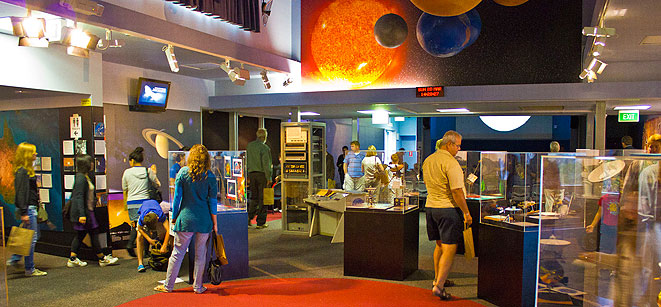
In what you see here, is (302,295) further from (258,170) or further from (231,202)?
(258,170)

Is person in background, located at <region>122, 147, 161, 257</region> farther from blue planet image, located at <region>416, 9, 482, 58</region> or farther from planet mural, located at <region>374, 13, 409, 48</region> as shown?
blue planet image, located at <region>416, 9, 482, 58</region>

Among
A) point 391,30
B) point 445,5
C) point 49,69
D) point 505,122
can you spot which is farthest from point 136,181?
point 505,122

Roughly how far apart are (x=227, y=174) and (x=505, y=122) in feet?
31.4

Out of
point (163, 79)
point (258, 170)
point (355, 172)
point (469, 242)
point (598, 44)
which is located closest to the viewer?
point (598, 44)

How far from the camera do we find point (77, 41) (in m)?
4.88

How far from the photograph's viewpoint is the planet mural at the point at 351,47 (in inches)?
336

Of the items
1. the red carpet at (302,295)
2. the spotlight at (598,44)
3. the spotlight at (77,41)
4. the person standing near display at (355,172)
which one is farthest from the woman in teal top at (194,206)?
the spotlight at (598,44)

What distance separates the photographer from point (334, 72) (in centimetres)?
890

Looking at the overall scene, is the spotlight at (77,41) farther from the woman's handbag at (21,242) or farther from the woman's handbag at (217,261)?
the woman's handbag at (217,261)

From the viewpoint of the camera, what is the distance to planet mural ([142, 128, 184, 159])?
812 centimetres

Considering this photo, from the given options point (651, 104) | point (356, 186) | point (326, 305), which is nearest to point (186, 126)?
point (356, 186)

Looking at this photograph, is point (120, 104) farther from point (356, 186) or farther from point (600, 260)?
point (600, 260)

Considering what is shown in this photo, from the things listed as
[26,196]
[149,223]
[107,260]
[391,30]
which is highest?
[391,30]

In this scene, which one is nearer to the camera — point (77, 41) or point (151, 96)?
point (77, 41)
